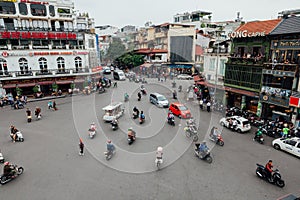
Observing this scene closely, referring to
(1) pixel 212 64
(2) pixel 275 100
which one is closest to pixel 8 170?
(2) pixel 275 100

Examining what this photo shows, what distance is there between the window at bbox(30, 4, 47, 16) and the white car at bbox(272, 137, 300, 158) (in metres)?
36.5

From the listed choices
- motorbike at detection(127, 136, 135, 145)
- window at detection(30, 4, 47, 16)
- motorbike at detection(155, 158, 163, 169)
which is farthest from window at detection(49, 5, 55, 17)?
motorbike at detection(155, 158, 163, 169)

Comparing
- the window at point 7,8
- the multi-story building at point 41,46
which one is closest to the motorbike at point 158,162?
the multi-story building at point 41,46

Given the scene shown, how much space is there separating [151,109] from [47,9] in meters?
24.3

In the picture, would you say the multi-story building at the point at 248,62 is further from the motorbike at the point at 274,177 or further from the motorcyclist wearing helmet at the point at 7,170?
the motorcyclist wearing helmet at the point at 7,170

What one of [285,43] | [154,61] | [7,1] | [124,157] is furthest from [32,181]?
[154,61]

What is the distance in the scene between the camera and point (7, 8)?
97.9 ft

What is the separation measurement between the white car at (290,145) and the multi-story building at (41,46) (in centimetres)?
2967

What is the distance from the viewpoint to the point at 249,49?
71.8 feet

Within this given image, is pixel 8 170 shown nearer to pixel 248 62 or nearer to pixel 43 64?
pixel 248 62

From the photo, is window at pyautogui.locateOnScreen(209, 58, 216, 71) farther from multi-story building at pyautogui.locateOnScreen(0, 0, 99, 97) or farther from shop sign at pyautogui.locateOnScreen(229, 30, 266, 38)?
multi-story building at pyautogui.locateOnScreen(0, 0, 99, 97)

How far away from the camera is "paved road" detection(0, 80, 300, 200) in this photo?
1048 centimetres

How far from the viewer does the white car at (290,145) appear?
1384cm

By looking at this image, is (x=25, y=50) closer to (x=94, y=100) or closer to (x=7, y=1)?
(x=7, y=1)
